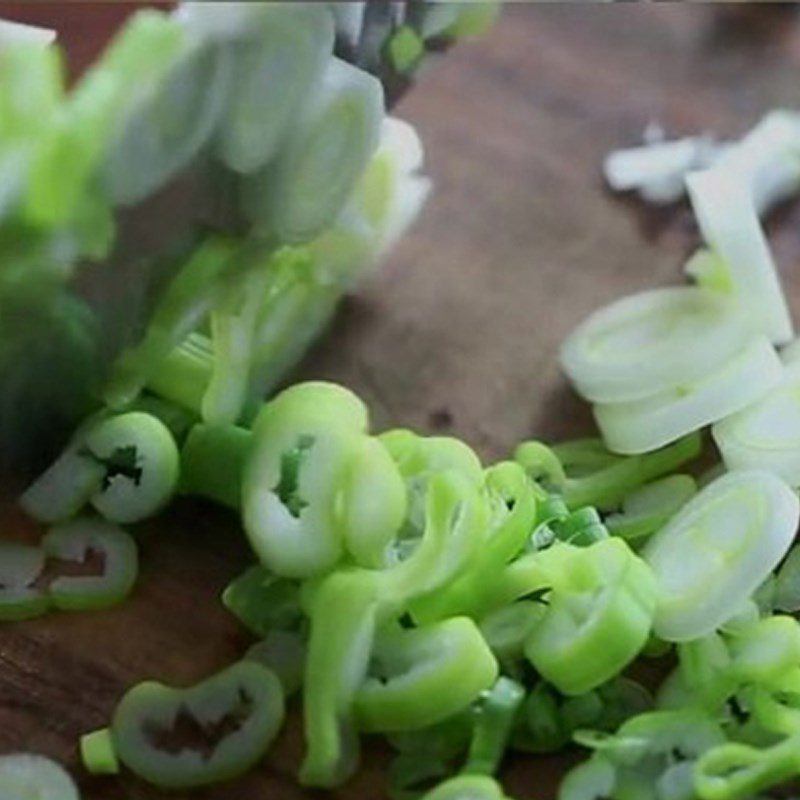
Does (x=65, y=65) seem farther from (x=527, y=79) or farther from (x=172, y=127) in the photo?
(x=527, y=79)

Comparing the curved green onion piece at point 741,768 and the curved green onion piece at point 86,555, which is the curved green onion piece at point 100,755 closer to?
the curved green onion piece at point 86,555

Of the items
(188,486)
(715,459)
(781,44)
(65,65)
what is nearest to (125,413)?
(188,486)

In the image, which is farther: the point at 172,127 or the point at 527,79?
the point at 527,79

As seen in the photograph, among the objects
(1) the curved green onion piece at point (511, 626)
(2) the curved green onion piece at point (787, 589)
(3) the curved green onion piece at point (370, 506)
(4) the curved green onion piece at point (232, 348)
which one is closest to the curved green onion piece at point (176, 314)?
(4) the curved green onion piece at point (232, 348)

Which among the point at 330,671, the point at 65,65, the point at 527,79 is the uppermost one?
the point at 65,65

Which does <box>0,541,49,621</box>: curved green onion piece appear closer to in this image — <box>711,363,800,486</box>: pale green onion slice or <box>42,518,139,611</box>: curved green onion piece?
<box>42,518,139,611</box>: curved green onion piece

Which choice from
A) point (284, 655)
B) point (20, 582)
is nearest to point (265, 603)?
point (284, 655)
